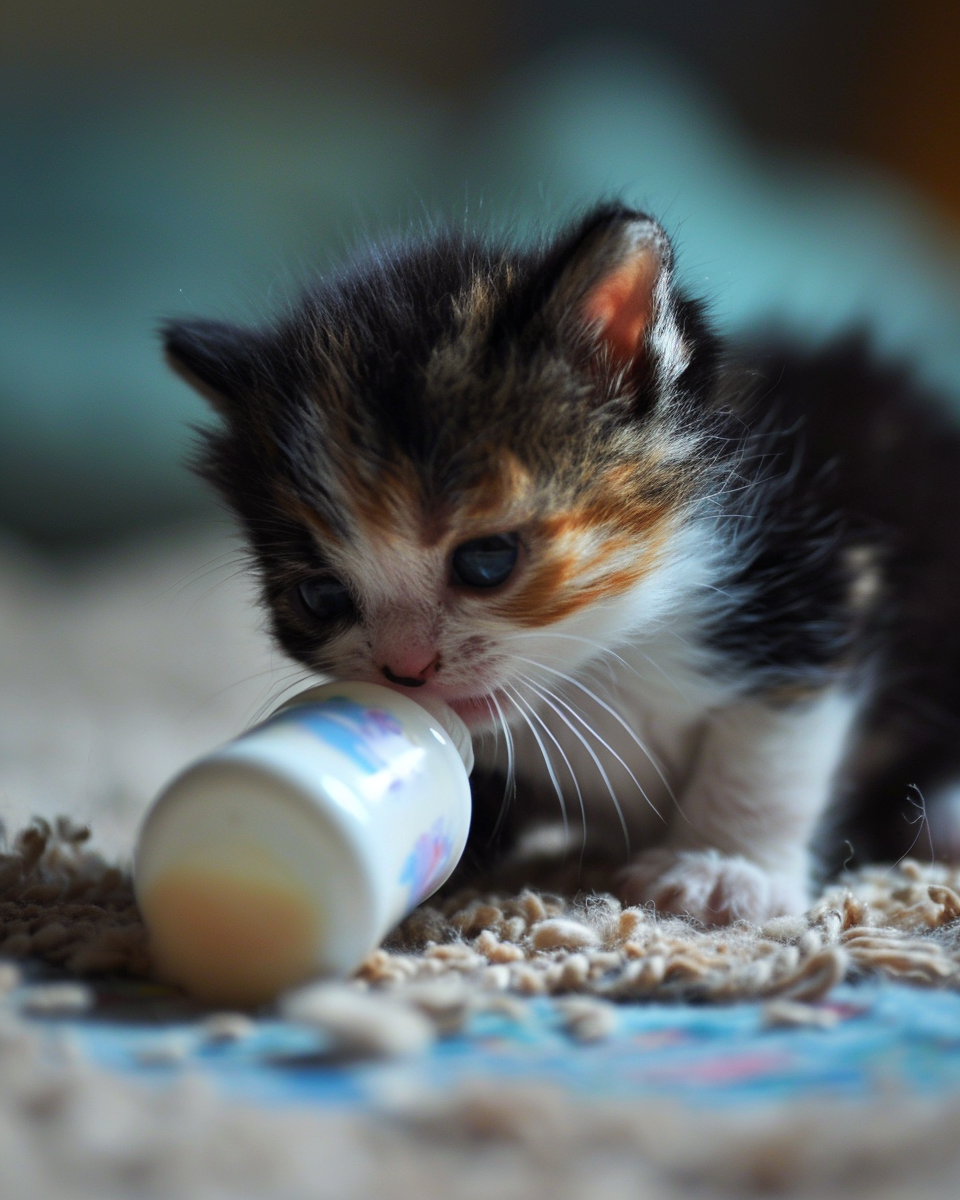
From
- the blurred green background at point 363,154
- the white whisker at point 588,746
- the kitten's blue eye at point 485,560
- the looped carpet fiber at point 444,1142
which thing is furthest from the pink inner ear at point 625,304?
the blurred green background at point 363,154

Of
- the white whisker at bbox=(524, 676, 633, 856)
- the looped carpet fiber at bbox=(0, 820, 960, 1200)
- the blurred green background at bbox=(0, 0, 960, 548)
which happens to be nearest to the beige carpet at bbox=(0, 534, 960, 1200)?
the looped carpet fiber at bbox=(0, 820, 960, 1200)

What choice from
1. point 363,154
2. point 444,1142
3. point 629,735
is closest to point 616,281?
point 629,735

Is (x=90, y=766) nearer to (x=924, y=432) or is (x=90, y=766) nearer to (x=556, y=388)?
(x=556, y=388)

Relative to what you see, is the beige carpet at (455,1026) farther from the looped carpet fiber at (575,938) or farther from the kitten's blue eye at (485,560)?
the kitten's blue eye at (485,560)

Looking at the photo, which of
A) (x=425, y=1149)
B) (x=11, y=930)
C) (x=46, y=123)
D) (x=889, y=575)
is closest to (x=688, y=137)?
(x=46, y=123)

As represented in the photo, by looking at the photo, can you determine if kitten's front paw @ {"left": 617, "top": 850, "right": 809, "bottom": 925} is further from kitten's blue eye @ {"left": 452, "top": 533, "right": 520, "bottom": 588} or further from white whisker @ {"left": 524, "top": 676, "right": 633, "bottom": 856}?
kitten's blue eye @ {"left": 452, "top": 533, "right": 520, "bottom": 588}

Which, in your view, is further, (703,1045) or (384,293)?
(384,293)

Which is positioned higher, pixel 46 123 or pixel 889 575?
pixel 46 123

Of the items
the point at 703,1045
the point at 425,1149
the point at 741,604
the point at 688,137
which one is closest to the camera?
the point at 425,1149
